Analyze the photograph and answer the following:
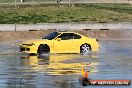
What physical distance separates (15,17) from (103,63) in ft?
91.3

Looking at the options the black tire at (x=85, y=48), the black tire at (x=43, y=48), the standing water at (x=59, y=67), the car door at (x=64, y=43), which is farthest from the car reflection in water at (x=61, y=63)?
the black tire at (x=85, y=48)

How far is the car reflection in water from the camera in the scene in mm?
22844

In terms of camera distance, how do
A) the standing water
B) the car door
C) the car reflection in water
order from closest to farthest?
the standing water
the car reflection in water
the car door

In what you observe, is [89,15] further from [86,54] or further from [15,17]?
[86,54]

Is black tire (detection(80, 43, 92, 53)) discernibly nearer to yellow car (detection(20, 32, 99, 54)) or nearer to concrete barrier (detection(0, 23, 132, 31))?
yellow car (detection(20, 32, 99, 54))

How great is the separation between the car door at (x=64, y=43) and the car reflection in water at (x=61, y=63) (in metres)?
1.06

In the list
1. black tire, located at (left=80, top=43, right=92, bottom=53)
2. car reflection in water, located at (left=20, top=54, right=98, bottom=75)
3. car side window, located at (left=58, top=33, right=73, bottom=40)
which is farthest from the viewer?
black tire, located at (left=80, top=43, right=92, bottom=53)

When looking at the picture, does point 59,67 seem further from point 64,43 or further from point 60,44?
point 64,43

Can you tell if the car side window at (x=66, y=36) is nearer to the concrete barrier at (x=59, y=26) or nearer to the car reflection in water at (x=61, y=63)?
the car reflection in water at (x=61, y=63)

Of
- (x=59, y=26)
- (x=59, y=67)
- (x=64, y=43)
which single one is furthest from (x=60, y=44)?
(x=59, y=26)

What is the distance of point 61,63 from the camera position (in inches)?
1013

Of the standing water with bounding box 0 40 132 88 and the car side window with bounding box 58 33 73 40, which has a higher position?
the car side window with bounding box 58 33 73 40

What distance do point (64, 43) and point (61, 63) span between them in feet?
19.7

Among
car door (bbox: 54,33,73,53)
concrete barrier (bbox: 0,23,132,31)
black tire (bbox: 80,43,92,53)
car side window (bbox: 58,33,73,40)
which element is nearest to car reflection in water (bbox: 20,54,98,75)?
car door (bbox: 54,33,73,53)
